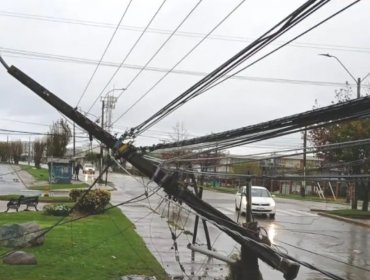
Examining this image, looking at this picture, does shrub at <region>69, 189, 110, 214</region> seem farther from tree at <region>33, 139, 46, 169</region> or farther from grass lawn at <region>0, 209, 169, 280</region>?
tree at <region>33, 139, 46, 169</region>

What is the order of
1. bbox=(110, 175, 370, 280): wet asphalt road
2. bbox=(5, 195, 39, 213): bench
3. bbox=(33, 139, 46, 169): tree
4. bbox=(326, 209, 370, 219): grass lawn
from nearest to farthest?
bbox=(110, 175, 370, 280): wet asphalt road < bbox=(5, 195, 39, 213): bench < bbox=(326, 209, 370, 219): grass lawn < bbox=(33, 139, 46, 169): tree

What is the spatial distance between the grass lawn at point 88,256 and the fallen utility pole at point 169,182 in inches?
96.9

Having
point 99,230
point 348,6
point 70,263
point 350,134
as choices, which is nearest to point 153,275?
A: point 70,263

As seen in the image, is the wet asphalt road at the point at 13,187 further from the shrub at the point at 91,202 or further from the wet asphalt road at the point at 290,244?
the wet asphalt road at the point at 290,244

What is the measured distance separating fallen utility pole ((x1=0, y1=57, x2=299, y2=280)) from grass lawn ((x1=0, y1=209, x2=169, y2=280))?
2.46 metres

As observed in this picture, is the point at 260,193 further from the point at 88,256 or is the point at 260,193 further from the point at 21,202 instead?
the point at 88,256

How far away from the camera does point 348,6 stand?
5363 millimetres

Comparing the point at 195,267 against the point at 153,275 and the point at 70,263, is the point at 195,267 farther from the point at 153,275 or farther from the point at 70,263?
the point at 70,263

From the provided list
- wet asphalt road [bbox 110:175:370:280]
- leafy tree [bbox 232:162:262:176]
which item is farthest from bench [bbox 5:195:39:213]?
leafy tree [bbox 232:162:262:176]

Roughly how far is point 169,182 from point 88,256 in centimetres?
433

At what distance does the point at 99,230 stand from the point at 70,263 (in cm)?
594

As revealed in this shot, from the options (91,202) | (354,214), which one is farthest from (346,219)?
(91,202)

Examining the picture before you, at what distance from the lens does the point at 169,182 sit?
9.97m

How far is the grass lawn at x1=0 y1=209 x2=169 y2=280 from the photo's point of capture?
11.4 meters
